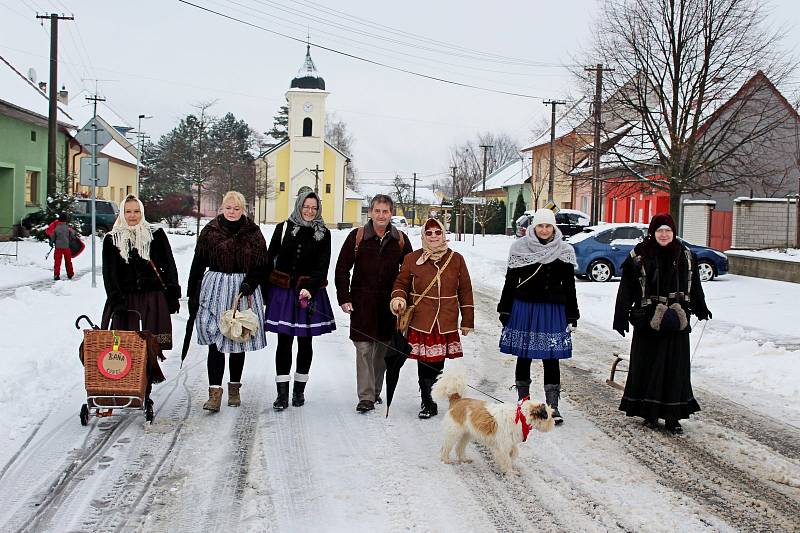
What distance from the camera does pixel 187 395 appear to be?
7.79 metres

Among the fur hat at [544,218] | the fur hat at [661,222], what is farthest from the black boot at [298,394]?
the fur hat at [661,222]

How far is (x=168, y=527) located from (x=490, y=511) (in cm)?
188

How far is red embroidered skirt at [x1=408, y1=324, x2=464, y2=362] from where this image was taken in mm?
6902

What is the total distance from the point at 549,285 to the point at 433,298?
992 mm

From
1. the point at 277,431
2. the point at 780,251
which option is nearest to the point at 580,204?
the point at 780,251

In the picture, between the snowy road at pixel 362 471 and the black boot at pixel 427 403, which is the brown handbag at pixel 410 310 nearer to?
the black boot at pixel 427 403

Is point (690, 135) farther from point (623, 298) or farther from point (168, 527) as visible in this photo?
point (168, 527)

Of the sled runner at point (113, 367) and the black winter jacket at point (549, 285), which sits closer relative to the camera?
the sled runner at point (113, 367)

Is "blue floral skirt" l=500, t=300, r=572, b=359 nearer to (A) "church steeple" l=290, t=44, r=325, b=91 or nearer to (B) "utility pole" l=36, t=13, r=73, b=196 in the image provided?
(B) "utility pole" l=36, t=13, r=73, b=196

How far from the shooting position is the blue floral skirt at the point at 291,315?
7.16m

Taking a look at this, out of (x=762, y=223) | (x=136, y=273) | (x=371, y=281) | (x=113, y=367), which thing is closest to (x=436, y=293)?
(x=371, y=281)

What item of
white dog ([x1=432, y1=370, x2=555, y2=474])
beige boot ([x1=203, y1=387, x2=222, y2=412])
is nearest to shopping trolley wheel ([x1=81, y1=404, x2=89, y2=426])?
beige boot ([x1=203, y1=387, x2=222, y2=412])

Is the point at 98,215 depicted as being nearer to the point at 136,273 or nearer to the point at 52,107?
the point at 52,107

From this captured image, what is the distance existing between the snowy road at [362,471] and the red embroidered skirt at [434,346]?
1.90ft
